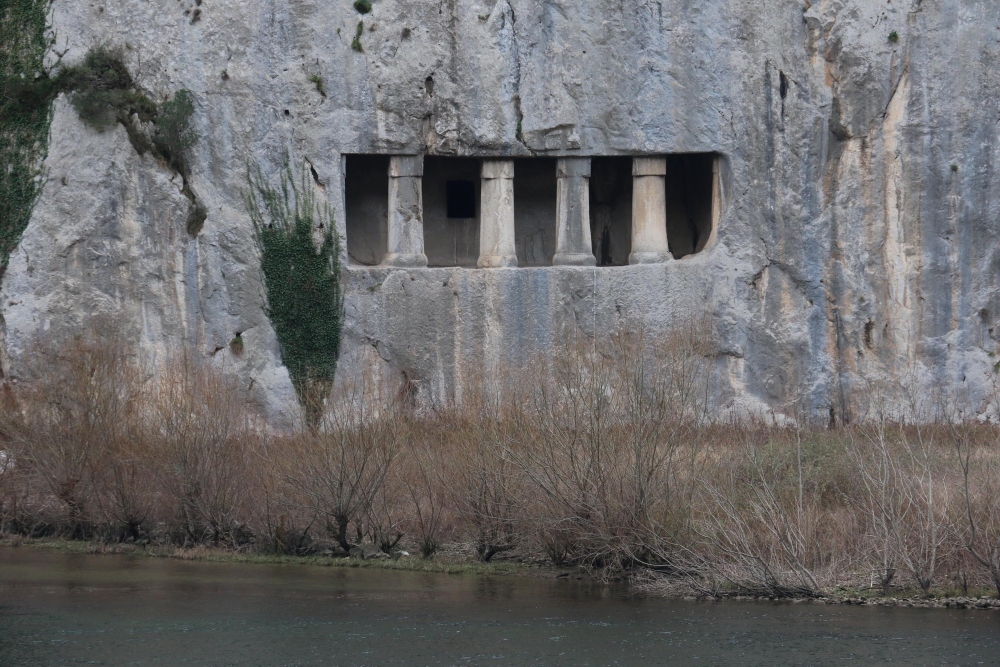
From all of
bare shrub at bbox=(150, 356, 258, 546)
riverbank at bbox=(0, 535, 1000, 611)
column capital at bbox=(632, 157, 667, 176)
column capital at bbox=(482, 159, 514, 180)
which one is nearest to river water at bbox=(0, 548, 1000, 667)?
riverbank at bbox=(0, 535, 1000, 611)

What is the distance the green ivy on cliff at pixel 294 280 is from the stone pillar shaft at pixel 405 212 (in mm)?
1159

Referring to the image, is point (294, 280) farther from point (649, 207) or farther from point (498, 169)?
point (649, 207)

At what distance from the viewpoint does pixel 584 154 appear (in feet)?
74.5

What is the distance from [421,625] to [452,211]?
31.6ft

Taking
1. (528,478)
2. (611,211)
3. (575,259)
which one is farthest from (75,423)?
(611,211)

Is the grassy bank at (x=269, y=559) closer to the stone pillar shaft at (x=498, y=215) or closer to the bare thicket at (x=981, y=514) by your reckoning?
the bare thicket at (x=981, y=514)

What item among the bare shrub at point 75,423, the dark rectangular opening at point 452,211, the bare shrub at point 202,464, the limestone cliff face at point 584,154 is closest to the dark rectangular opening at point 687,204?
the limestone cliff face at point 584,154

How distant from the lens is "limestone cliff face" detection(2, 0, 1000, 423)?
71.8 ft

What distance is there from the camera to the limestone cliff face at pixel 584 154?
21875 mm

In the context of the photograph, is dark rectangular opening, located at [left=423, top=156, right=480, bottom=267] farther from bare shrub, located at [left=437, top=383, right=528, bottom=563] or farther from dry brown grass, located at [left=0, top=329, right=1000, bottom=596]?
bare shrub, located at [left=437, top=383, right=528, bottom=563]

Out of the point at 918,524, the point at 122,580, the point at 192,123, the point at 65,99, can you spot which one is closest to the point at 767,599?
the point at 918,524

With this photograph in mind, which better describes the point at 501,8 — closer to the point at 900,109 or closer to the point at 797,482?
the point at 900,109

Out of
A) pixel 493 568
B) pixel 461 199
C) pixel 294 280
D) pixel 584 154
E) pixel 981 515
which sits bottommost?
pixel 493 568

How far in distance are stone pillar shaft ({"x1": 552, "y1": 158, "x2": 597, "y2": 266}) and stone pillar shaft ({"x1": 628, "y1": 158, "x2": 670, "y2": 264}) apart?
68 cm
